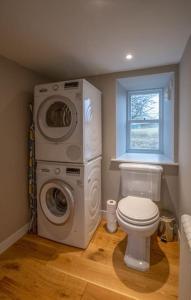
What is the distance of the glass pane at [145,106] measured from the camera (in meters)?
2.74

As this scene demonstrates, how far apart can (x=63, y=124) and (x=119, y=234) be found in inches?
59.1

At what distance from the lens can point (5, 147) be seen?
186cm

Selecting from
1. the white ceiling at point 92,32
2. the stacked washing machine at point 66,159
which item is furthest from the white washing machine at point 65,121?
the white ceiling at point 92,32

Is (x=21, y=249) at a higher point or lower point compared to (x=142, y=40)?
lower

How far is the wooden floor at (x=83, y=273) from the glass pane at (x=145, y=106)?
5.80ft

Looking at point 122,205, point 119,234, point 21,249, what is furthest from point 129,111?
point 21,249

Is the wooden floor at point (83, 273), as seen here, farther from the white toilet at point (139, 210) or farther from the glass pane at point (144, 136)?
the glass pane at point (144, 136)

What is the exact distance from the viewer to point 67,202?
1898mm

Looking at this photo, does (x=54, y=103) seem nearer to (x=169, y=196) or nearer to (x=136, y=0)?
(x=136, y=0)

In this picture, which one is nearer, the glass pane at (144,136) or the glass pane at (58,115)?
the glass pane at (58,115)

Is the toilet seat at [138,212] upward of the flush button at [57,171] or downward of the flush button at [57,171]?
downward

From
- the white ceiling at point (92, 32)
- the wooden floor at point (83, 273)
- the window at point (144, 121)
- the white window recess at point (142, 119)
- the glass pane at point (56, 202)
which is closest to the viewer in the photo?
the white ceiling at point (92, 32)

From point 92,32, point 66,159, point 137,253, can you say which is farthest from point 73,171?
point 92,32

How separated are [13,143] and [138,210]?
59.1 inches
